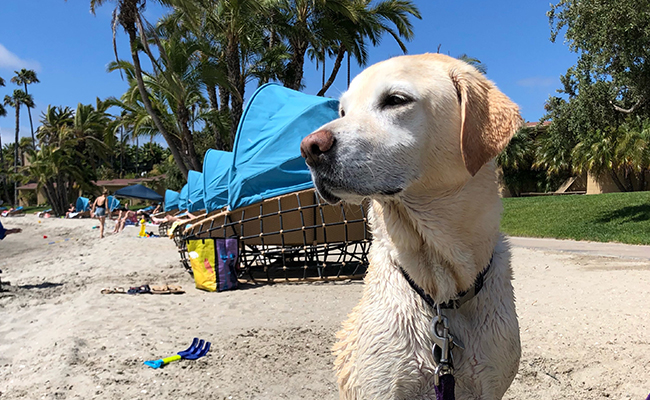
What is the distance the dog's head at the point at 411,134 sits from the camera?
1651 mm

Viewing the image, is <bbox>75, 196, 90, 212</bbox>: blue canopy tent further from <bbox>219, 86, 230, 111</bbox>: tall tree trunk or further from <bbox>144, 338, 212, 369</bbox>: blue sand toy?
<bbox>144, 338, 212, 369</bbox>: blue sand toy

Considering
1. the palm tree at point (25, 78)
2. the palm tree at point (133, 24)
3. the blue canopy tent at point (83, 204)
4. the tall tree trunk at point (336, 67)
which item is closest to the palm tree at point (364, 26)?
the tall tree trunk at point (336, 67)

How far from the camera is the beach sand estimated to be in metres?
3.65

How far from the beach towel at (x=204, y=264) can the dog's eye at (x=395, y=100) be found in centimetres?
610

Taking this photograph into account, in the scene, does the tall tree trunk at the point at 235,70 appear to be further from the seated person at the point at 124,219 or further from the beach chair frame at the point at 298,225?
the beach chair frame at the point at 298,225

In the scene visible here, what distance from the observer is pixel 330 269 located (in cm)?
885

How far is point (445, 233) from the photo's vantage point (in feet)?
5.84

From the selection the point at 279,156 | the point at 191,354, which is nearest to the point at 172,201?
the point at 279,156

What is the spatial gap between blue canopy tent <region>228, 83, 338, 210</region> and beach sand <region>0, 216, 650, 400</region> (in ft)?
5.33

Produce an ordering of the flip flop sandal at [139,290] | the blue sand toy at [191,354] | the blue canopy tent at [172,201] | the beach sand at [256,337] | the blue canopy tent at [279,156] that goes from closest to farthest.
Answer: the beach sand at [256,337] → the blue sand toy at [191,354] → the flip flop sandal at [139,290] → the blue canopy tent at [279,156] → the blue canopy tent at [172,201]

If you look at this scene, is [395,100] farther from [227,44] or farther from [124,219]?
[124,219]

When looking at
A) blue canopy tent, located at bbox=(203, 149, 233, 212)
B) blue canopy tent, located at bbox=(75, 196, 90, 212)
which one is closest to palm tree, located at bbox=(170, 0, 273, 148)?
blue canopy tent, located at bbox=(203, 149, 233, 212)

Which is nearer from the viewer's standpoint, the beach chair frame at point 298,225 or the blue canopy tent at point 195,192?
the beach chair frame at point 298,225

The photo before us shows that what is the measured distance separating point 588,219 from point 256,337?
15449mm
